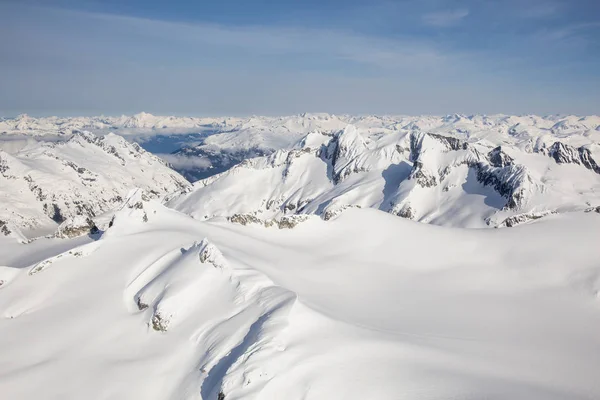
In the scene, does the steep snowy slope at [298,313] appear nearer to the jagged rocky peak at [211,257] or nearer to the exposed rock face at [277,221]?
the jagged rocky peak at [211,257]

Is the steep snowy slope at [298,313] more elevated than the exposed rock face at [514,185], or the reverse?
the steep snowy slope at [298,313]

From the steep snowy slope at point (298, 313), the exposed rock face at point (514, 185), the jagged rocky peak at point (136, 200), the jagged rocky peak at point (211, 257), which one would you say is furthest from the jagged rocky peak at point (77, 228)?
the exposed rock face at point (514, 185)

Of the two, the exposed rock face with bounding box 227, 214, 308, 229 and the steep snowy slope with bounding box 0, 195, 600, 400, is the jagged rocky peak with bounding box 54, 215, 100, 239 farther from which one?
the exposed rock face with bounding box 227, 214, 308, 229

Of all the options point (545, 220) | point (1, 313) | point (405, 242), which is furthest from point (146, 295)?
point (545, 220)

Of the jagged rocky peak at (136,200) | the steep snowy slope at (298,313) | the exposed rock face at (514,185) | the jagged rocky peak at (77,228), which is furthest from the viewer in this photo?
the exposed rock face at (514,185)

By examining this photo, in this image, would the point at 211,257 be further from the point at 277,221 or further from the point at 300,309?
the point at 277,221

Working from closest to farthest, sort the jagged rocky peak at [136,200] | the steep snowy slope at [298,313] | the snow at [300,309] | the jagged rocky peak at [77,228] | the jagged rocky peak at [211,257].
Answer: the steep snowy slope at [298,313], the snow at [300,309], the jagged rocky peak at [211,257], the jagged rocky peak at [136,200], the jagged rocky peak at [77,228]

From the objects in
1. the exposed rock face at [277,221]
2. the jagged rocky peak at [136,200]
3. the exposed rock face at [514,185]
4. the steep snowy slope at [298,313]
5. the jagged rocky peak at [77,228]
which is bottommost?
the exposed rock face at [514,185]

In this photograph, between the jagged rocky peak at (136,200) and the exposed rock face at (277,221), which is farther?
the exposed rock face at (277,221)

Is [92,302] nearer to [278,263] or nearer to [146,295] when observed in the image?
[146,295]
